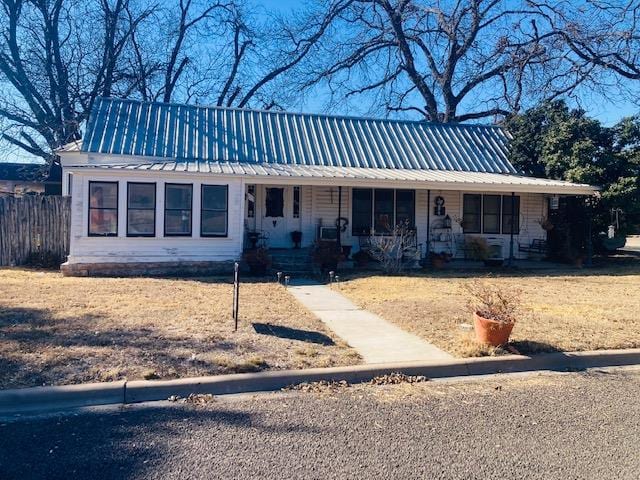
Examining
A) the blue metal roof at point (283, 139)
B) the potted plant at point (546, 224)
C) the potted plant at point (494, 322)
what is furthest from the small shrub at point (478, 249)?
the potted plant at point (494, 322)

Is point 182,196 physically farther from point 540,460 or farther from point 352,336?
point 540,460

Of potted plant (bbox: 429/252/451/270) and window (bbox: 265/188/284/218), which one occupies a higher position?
window (bbox: 265/188/284/218)

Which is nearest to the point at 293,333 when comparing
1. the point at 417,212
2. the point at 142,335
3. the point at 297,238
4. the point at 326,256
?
the point at 142,335

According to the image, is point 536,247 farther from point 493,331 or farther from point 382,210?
point 493,331

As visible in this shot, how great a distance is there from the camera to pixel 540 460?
145 inches

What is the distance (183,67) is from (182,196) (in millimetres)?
20125

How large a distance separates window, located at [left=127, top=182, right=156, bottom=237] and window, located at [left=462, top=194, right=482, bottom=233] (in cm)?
1043

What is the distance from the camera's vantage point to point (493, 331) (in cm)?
629

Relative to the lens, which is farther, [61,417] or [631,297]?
[631,297]

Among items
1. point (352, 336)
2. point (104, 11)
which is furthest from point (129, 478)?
point (104, 11)

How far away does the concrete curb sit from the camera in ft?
15.4

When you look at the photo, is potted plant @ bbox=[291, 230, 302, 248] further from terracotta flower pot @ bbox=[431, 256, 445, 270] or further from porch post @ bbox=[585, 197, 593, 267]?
porch post @ bbox=[585, 197, 593, 267]

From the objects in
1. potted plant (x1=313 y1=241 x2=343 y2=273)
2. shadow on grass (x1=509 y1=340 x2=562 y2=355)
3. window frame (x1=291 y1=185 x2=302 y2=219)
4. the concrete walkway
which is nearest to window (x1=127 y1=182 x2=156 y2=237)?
potted plant (x1=313 y1=241 x2=343 y2=273)

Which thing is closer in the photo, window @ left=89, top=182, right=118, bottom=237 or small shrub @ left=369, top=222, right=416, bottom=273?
window @ left=89, top=182, right=118, bottom=237
